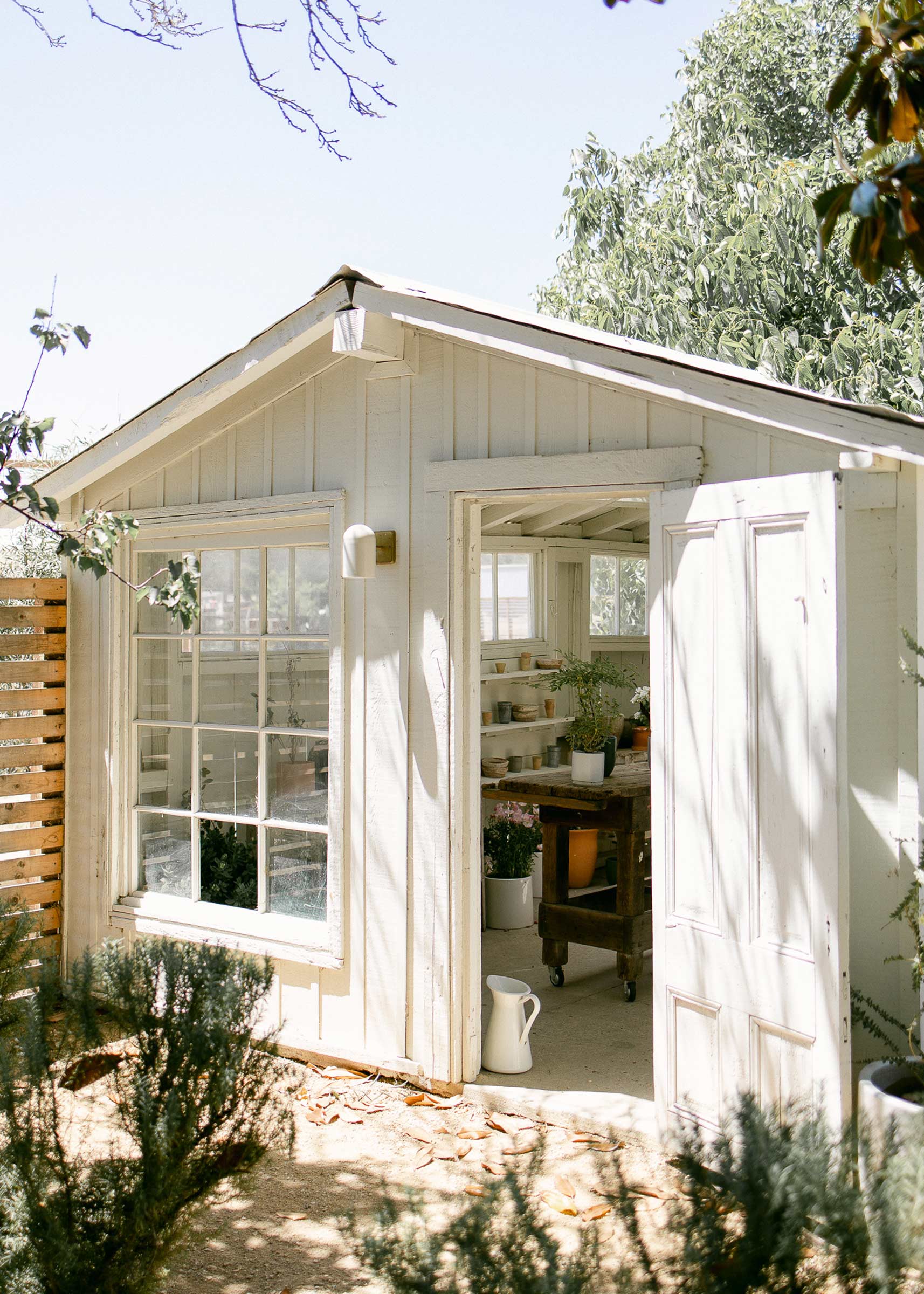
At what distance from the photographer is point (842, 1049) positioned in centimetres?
302

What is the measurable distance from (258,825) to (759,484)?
271 centimetres

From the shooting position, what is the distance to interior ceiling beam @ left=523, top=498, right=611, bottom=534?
739 centimetres

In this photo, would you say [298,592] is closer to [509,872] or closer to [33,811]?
[33,811]

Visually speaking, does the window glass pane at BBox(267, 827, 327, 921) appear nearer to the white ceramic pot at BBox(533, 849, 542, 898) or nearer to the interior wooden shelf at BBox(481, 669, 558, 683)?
the interior wooden shelf at BBox(481, 669, 558, 683)

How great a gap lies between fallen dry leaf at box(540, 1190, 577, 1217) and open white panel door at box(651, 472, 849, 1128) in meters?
0.44

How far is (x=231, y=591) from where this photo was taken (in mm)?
5078

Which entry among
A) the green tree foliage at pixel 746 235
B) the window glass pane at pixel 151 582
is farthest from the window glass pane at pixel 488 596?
the green tree foliage at pixel 746 235

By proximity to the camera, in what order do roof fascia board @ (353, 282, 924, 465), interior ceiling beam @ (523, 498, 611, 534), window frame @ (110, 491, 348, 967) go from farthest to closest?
1. interior ceiling beam @ (523, 498, 611, 534)
2. window frame @ (110, 491, 348, 967)
3. roof fascia board @ (353, 282, 924, 465)

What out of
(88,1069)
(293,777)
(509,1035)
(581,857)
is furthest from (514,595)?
(88,1069)

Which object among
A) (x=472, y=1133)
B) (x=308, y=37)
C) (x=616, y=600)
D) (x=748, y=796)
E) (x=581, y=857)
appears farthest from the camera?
(x=616, y=600)

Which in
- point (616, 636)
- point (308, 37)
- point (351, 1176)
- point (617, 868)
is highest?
point (308, 37)

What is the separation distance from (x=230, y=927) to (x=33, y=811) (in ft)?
4.25

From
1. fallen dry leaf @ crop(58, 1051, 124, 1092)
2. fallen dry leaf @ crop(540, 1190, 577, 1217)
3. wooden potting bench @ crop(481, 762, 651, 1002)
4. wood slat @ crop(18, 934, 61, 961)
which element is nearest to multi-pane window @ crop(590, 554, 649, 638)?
wooden potting bench @ crop(481, 762, 651, 1002)

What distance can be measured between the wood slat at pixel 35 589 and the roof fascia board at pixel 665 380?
2.29 meters
